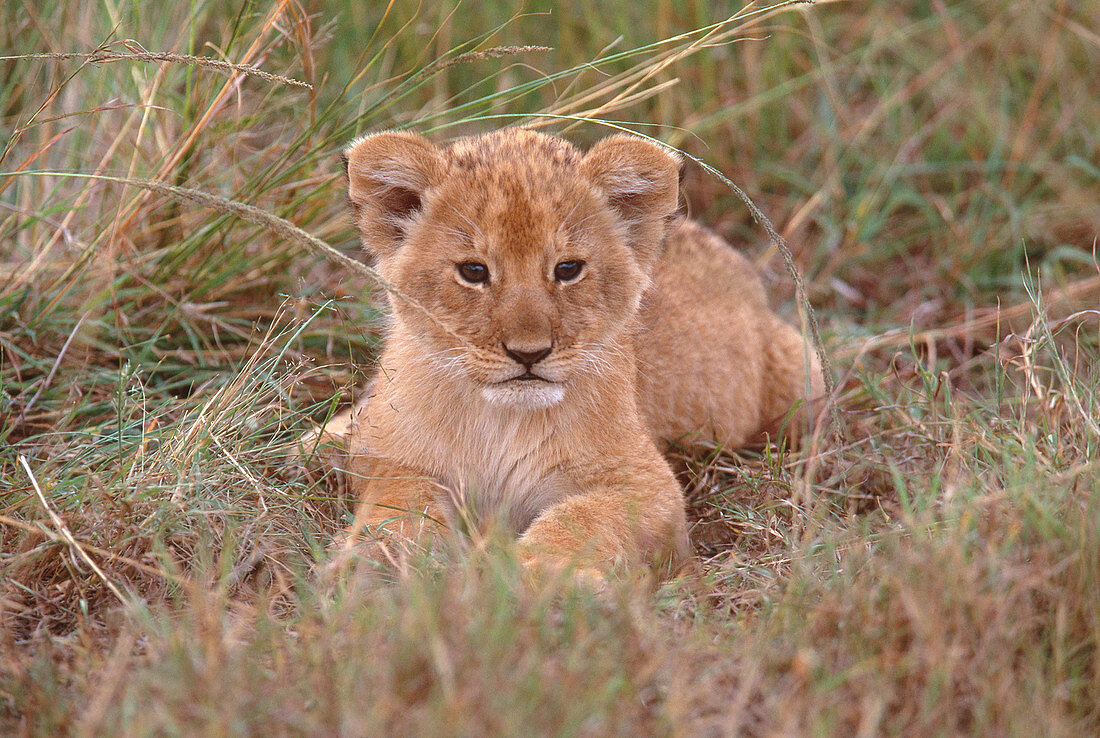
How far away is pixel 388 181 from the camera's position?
12.9 feet

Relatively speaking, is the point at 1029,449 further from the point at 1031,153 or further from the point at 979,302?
the point at 1031,153

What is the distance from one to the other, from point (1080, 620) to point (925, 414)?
7.07ft

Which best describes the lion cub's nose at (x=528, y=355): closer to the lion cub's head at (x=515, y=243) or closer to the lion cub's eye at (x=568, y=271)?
the lion cub's head at (x=515, y=243)

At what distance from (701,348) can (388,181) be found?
1744 mm

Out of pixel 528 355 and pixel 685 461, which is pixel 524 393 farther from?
pixel 685 461

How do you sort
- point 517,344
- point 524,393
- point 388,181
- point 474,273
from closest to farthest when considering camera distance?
point 517,344
point 524,393
point 474,273
point 388,181

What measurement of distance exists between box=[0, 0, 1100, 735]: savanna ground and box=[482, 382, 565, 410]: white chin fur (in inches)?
21.5

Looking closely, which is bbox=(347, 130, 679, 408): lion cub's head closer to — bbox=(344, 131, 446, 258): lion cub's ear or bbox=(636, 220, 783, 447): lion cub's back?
bbox=(344, 131, 446, 258): lion cub's ear

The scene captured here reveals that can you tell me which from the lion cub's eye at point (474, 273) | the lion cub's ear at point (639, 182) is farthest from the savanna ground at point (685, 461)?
the lion cub's eye at point (474, 273)

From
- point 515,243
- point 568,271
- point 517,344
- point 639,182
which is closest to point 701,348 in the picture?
point 639,182

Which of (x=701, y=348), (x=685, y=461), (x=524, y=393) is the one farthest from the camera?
(x=701, y=348)

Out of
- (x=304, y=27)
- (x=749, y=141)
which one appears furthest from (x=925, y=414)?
(x=304, y=27)

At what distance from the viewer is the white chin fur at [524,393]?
3.64 meters

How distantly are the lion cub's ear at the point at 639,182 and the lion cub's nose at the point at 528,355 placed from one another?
2.44ft
